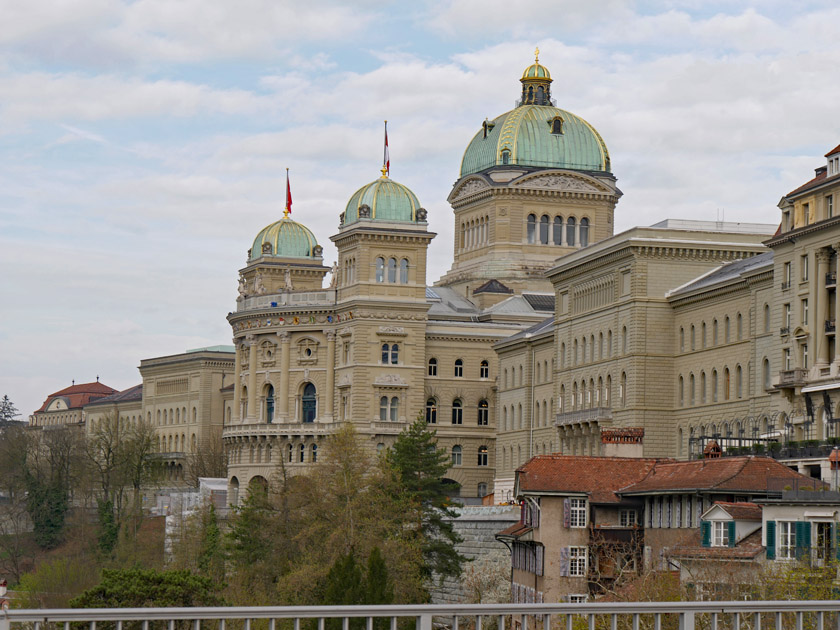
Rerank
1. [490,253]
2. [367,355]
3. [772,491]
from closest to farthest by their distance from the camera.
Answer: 1. [772,491]
2. [367,355]
3. [490,253]

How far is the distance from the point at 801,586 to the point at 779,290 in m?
34.4

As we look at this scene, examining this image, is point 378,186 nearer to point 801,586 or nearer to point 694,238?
point 694,238

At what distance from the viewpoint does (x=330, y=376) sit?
136500 mm

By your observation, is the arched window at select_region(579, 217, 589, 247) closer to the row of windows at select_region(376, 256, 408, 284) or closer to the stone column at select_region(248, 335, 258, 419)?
the row of windows at select_region(376, 256, 408, 284)

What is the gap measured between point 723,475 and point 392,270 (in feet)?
237

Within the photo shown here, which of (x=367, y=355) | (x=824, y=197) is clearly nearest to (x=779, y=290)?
(x=824, y=197)

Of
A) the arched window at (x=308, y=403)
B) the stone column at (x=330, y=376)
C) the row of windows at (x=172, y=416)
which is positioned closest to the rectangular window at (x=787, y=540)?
the stone column at (x=330, y=376)

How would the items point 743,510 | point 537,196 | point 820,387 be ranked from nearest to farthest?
point 743,510, point 820,387, point 537,196

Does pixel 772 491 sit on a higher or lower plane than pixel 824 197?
lower

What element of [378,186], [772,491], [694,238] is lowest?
[772,491]

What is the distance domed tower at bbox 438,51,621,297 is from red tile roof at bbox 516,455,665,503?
241 feet

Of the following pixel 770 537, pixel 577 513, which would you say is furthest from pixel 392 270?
A: pixel 770 537

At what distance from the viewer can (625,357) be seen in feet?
323

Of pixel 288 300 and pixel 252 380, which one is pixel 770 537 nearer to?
pixel 288 300
